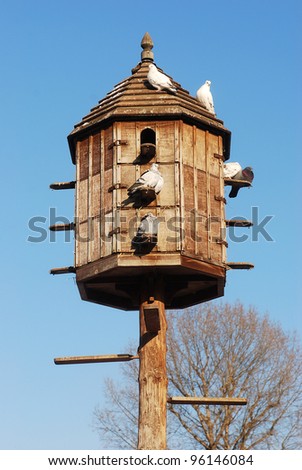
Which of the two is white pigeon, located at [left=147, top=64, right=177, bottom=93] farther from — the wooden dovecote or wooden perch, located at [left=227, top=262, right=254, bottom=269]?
wooden perch, located at [left=227, top=262, right=254, bottom=269]

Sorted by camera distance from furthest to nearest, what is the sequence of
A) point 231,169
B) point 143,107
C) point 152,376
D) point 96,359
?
point 231,169
point 143,107
point 96,359
point 152,376

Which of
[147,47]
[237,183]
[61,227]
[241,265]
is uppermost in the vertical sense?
[147,47]

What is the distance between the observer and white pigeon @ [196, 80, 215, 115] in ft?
53.9

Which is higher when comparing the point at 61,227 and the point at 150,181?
the point at 150,181

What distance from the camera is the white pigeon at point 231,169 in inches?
645

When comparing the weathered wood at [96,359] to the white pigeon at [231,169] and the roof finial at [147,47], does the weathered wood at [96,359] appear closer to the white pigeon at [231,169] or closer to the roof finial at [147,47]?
the white pigeon at [231,169]

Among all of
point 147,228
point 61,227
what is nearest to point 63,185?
point 61,227

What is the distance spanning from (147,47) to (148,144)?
1940 mm

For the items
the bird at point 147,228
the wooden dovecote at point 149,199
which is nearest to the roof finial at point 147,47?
the wooden dovecote at point 149,199

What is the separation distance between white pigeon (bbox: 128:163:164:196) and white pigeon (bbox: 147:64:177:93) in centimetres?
116

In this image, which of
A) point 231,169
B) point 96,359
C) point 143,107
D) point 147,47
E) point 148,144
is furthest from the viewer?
point 147,47

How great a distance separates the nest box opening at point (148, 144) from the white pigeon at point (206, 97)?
951 millimetres

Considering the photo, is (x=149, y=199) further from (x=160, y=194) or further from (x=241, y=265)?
(x=241, y=265)

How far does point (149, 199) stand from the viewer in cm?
1527
